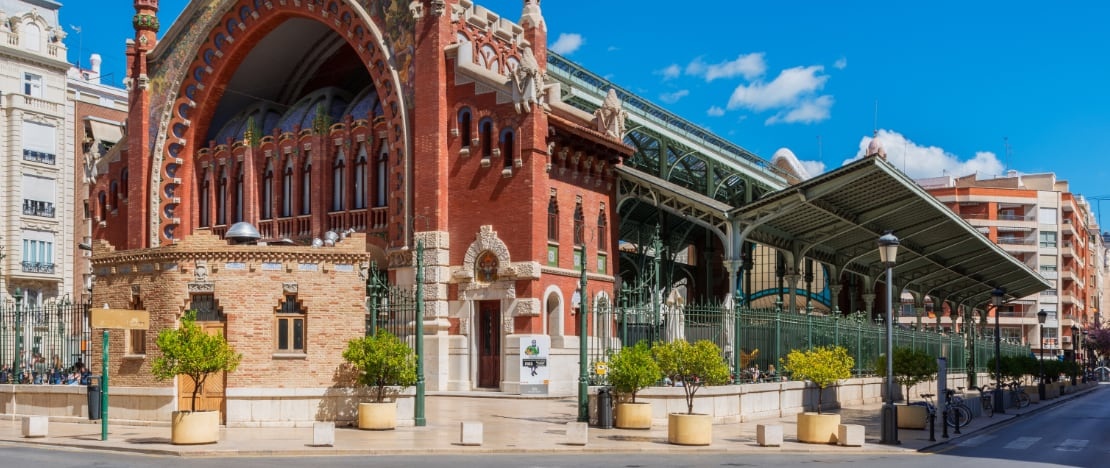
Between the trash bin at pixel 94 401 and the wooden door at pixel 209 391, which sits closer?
the wooden door at pixel 209 391

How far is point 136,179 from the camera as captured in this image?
50.5 meters

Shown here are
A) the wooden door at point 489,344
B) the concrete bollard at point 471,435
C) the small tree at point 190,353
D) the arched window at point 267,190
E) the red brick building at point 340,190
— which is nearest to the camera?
the concrete bollard at point 471,435

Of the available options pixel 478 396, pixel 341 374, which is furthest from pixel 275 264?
pixel 478 396

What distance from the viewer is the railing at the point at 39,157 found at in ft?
210

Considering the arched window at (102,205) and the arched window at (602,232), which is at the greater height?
the arched window at (102,205)

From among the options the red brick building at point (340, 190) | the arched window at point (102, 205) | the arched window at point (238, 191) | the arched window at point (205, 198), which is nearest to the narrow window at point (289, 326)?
the red brick building at point (340, 190)

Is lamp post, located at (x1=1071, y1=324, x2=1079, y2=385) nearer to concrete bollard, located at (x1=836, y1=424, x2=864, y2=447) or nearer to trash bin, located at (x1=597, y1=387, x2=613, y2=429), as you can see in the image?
concrete bollard, located at (x1=836, y1=424, x2=864, y2=447)

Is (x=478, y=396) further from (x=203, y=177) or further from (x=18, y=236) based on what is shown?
(x=18, y=236)

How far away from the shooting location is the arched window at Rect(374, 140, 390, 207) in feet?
145

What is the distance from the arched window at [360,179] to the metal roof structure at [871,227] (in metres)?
14.0

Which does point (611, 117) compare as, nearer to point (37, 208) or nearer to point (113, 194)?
point (113, 194)

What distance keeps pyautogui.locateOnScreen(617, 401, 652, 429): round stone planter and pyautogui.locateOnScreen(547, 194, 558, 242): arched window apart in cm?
1435

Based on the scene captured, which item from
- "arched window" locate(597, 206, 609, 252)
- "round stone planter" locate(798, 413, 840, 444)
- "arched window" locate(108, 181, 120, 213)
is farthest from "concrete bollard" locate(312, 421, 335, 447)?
"arched window" locate(108, 181, 120, 213)

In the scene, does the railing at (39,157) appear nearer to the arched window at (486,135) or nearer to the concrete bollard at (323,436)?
the arched window at (486,135)
